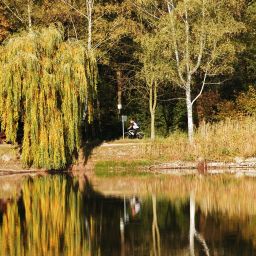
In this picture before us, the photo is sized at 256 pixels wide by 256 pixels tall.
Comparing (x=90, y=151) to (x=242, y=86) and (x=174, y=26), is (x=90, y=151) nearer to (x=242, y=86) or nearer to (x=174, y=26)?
(x=174, y=26)

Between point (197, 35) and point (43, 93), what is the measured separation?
29.5 feet

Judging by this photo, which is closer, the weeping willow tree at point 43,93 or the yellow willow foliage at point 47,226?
the yellow willow foliage at point 47,226

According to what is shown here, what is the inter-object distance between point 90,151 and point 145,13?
8705 mm

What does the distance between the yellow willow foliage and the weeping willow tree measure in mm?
5694

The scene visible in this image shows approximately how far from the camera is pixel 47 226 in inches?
742

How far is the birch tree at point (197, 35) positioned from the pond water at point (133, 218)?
9.08m

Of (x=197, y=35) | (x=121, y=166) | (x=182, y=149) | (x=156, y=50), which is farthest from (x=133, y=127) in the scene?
(x=197, y=35)

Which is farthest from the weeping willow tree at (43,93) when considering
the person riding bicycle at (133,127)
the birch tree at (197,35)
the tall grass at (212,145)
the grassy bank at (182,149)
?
the person riding bicycle at (133,127)

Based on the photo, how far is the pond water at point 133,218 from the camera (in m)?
15.8

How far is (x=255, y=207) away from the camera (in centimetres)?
2133

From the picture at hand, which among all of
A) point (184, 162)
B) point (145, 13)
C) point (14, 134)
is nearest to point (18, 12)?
point (145, 13)

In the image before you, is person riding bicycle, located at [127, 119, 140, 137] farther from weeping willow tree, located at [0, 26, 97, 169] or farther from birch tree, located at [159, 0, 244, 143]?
weeping willow tree, located at [0, 26, 97, 169]

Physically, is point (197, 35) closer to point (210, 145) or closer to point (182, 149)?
Answer: point (210, 145)

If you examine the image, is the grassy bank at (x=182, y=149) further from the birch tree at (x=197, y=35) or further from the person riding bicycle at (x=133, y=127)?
the person riding bicycle at (x=133, y=127)
